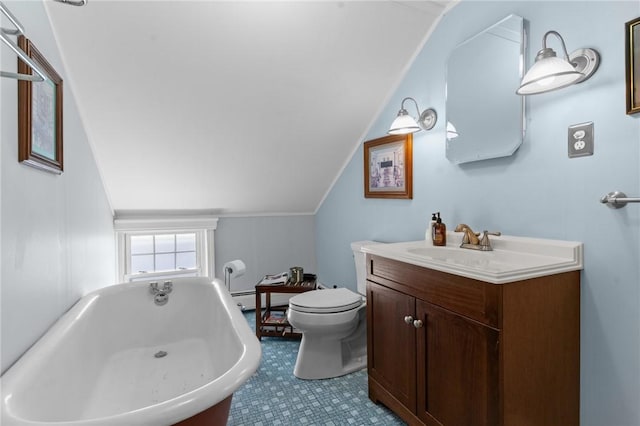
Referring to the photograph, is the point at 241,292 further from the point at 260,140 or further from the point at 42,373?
the point at 42,373

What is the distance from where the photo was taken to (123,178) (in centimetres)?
268

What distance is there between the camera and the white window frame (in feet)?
9.97

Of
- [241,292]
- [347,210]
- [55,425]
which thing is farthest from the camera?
[241,292]

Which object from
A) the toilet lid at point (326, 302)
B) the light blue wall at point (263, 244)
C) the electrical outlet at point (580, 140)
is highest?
the electrical outlet at point (580, 140)

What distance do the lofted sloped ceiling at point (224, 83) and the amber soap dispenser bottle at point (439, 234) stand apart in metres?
1.12

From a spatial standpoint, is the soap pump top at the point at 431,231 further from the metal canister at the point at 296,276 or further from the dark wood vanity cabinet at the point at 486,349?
the metal canister at the point at 296,276

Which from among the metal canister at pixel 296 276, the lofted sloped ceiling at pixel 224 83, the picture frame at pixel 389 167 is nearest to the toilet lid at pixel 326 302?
the metal canister at pixel 296 276

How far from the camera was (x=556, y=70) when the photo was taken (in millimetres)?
1200

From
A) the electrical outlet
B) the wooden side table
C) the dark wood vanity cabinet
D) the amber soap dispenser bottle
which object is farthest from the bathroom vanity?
the wooden side table

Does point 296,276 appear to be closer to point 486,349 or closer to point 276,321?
point 276,321

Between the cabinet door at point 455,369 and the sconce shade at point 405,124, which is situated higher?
the sconce shade at point 405,124

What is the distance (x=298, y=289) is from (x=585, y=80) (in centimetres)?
219

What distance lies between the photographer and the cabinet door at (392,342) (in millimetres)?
1583

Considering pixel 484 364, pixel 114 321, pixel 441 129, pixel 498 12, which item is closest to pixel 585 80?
pixel 498 12
